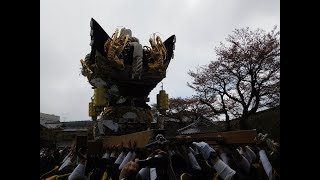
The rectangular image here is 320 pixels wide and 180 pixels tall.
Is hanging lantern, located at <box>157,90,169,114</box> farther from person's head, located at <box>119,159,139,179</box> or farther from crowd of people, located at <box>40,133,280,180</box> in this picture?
person's head, located at <box>119,159,139,179</box>

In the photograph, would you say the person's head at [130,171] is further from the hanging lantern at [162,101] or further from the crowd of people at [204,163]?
the hanging lantern at [162,101]

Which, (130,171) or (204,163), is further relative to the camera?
(204,163)

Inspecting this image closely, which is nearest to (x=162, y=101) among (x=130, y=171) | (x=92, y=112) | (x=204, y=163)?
(x=92, y=112)

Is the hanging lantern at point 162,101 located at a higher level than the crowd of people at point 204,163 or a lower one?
higher

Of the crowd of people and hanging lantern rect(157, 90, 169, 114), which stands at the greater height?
hanging lantern rect(157, 90, 169, 114)

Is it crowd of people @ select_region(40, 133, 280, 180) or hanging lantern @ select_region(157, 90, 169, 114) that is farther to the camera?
hanging lantern @ select_region(157, 90, 169, 114)

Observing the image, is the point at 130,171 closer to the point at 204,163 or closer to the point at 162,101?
the point at 204,163

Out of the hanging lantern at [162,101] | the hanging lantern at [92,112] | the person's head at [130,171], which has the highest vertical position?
the hanging lantern at [162,101]

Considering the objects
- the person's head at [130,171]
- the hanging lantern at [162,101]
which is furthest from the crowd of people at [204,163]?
the hanging lantern at [162,101]

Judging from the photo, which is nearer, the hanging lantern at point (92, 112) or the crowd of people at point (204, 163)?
the crowd of people at point (204, 163)

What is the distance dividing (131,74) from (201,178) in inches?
248

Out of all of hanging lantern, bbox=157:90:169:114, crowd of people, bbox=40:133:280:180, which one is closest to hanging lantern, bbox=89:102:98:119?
hanging lantern, bbox=157:90:169:114
